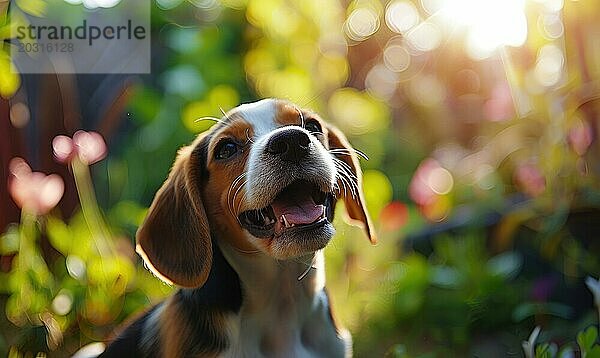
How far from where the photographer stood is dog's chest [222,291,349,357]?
3.75ft

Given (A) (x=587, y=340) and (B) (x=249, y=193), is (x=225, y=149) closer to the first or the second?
(B) (x=249, y=193)

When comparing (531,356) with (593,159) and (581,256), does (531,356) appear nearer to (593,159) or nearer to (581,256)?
(581,256)

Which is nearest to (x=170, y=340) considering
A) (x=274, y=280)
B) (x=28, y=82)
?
(x=274, y=280)

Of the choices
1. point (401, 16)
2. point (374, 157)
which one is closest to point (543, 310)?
point (374, 157)

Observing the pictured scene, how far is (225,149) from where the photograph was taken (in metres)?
1.13

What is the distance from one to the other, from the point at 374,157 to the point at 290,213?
21.8 inches

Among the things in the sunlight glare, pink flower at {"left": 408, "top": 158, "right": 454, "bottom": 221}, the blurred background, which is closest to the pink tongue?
the blurred background

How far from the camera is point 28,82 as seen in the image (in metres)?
1.42

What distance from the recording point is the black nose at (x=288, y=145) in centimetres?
105

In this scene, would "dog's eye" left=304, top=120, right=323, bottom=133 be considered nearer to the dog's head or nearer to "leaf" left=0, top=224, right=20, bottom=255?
the dog's head

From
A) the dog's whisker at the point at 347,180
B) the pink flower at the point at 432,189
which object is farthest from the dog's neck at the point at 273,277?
the pink flower at the point at 432,189

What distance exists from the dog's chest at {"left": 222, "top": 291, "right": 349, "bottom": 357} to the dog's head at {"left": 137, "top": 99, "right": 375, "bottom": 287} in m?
0.10

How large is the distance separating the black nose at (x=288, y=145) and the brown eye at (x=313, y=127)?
0.10 m

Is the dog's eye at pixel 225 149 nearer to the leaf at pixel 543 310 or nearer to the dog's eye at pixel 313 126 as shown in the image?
the dog's eye at pixel 313 126
